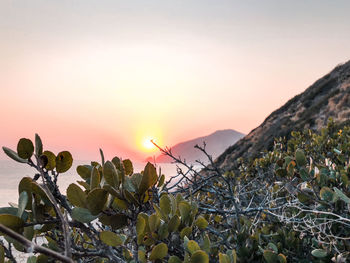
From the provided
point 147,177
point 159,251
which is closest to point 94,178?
point 147,177

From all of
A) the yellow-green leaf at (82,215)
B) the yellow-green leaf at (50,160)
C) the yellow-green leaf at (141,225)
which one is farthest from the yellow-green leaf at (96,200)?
the yellow-green leaf at (50,160)

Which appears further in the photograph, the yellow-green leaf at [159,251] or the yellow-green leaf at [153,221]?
the yellow-green leaf at [153,221]

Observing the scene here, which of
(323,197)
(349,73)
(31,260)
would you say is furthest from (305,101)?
(31,260)

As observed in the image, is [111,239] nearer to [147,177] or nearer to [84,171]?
[147,177]

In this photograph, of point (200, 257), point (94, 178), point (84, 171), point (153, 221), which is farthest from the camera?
point (84, 171)

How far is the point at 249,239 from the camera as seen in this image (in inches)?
68.7

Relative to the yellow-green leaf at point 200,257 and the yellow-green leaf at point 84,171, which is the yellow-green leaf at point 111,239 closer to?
the yellow-green leaf at point 200,257

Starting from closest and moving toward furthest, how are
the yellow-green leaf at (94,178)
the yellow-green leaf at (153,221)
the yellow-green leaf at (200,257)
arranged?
the yellow-green leaf at (200,257) < the yellow-green leaf at (94,178) < the yellow-green leaf at (153,221)

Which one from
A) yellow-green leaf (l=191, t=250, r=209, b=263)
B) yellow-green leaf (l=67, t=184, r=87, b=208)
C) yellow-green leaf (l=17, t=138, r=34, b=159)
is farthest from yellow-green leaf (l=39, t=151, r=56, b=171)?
yellow-green leaf (l=191, t=250, r=209, b=263)

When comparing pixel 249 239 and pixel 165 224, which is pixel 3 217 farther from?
pixel 249 239

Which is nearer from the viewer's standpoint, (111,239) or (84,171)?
(111,239)

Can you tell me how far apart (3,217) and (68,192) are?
210 millimetres

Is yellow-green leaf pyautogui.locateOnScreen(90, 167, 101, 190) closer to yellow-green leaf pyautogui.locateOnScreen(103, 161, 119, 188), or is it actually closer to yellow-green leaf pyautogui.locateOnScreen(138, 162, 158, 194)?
yellow-green leaf pyautogui.locateOnScreen(103, 161, 119, 188)

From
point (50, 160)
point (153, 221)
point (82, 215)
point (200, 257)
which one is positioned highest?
point (50, 160)
